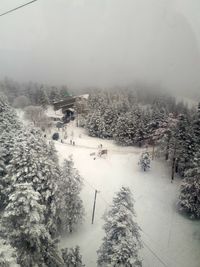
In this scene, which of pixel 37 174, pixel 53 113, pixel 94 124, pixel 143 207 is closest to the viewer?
pixel 37 174

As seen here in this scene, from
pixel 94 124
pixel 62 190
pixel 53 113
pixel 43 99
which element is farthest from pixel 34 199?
pixel 43 99

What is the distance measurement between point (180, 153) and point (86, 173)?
12788mm

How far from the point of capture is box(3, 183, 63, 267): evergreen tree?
61.1 ft

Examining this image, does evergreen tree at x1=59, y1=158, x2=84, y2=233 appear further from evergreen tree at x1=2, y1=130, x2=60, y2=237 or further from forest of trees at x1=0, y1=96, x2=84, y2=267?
evergreen tree at x1=2, y1=130, x2=60, y2=237

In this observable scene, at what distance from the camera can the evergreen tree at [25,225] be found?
61.1 feet

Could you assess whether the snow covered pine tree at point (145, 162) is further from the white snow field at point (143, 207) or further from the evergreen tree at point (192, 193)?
the evergreen tree at point (192, 193)

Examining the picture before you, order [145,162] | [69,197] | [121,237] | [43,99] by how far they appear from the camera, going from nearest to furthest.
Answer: [121,237]
[69,197]
[145,162]
[43,99]

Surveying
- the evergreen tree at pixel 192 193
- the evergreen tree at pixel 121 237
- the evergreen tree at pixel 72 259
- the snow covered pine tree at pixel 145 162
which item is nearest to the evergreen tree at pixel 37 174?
the evergreen tree at pixel 72 259

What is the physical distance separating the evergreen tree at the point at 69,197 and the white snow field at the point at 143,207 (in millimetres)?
2192

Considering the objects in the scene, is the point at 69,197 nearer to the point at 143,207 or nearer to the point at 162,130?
the point at 143,207

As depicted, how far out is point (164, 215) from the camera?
32.8 m

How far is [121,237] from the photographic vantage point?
19.7 meters

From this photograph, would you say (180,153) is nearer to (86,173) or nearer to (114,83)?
(86,173)

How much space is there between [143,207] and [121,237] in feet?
48.5
